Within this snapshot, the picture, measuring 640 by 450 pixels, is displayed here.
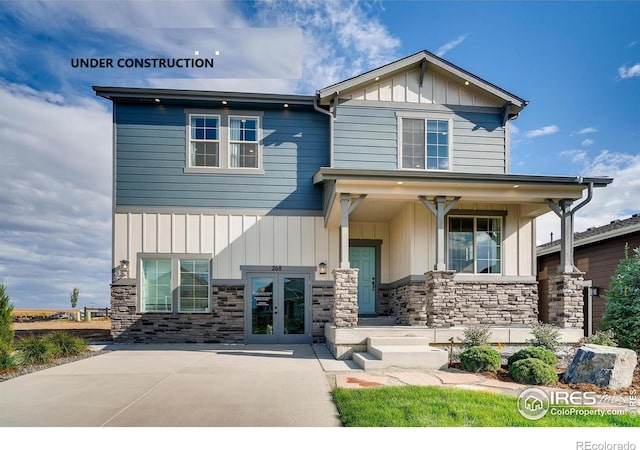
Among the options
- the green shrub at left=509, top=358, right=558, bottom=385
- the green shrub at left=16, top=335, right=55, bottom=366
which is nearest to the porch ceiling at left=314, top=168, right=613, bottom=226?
the green shrub at left=509, top=358, right=558, bottom=385

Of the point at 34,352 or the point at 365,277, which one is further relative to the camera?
the point at 365,277

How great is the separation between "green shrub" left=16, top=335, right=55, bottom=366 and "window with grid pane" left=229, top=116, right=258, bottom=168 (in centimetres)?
606

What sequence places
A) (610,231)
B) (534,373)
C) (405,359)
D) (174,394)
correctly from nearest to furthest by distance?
(174,394), (534,373), (405,359), (610,231)

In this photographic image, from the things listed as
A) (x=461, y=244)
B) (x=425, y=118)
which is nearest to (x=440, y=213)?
(x=461, y=244)

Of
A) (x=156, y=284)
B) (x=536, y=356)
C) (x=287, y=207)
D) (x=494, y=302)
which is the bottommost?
(x=536, y=356)

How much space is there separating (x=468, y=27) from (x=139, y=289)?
9.81 meters

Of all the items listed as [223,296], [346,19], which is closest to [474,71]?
[346,19]

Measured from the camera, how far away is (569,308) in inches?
396

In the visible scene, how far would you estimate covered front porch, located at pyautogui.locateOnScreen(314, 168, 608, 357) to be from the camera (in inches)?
378

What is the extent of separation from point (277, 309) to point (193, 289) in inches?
90.0

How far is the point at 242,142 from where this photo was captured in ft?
40.4

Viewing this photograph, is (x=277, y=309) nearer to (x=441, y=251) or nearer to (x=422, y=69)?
(x=441, y=251)

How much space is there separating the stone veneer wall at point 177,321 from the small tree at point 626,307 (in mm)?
8661

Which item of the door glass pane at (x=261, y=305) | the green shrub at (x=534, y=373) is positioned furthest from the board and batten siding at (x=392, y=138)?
the green shrub at (x=534, y=373)
